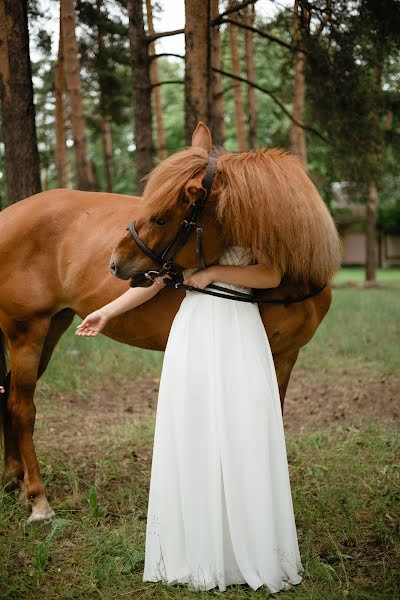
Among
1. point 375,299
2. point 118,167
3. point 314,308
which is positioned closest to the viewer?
point 314,308

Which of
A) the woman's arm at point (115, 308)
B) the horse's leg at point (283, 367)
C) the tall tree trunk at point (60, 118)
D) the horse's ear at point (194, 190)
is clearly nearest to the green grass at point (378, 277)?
the tall tree trunk at point (60, 118)

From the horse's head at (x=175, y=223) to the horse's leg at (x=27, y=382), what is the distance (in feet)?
3.64

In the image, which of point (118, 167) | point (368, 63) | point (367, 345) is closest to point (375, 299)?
point (367, 345)

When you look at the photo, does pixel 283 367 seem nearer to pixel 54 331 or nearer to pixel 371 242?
pixel 54 331

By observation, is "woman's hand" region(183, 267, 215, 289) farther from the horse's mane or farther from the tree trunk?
the tree trunk

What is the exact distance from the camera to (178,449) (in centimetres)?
274

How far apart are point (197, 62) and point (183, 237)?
3841 mm

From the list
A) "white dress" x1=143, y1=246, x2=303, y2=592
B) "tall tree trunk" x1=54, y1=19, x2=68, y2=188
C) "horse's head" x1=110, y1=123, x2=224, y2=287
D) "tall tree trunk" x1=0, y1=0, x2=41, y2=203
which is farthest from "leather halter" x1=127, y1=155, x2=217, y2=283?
"tall tree trunk" x1=54, y1=19, x2=68, y2=188

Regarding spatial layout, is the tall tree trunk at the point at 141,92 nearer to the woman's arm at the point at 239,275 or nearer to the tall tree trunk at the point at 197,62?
the tall tree trunk at the point at 197,62

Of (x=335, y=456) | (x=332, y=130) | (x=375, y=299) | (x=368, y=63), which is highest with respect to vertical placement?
(x=368, y=63)

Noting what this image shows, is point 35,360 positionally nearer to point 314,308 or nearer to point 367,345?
point 314,308

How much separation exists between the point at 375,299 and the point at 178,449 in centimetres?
1275

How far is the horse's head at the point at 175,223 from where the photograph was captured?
2.72 metres

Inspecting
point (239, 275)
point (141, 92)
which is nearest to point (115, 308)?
point (239, 275)
